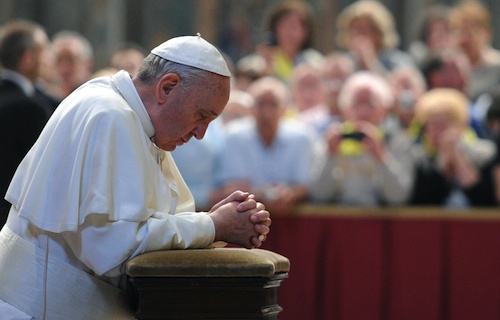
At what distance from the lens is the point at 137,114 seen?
12.6ft

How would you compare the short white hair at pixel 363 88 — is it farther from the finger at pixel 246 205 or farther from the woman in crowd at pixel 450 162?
the finger at pixel 246 205

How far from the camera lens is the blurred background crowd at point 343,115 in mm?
7832

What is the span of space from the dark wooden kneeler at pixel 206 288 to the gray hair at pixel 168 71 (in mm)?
643

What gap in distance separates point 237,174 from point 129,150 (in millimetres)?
4640

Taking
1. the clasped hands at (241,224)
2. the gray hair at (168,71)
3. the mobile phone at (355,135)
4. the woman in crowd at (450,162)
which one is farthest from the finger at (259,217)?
the woman in crowd at (450,162)

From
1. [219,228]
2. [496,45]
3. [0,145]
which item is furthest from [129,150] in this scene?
[496,45]

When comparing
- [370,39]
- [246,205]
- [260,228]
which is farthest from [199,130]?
[370,39]

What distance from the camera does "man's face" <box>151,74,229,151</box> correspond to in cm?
375

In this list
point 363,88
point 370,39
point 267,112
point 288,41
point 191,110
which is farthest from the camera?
point 288,41

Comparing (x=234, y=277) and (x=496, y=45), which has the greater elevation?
(x=496, y=45)

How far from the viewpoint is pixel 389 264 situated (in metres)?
7.74

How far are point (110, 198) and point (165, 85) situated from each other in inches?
19.1

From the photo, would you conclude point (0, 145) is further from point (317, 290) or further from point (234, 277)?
point (234, 277)

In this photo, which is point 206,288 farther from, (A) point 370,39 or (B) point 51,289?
(A) point 370,39
